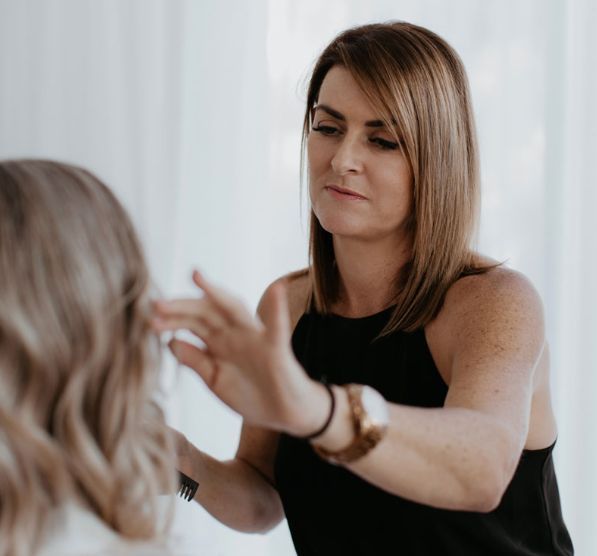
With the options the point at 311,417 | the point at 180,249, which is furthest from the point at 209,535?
the point at 311,417

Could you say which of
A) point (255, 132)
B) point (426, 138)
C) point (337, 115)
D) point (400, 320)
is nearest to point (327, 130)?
point (337, 115)

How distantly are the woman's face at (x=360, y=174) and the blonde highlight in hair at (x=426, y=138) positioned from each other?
2cm

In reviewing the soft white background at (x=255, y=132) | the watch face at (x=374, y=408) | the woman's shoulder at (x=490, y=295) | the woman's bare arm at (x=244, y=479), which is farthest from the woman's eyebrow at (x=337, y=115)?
the soft white background at (x=255, y=132)

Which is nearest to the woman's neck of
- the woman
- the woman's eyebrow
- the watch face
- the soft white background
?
the woman

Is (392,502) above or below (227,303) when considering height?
below

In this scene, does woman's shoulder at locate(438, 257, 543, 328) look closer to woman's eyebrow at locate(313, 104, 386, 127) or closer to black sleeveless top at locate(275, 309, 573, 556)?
black sleeveless top at locate(275, 309, 573, 556)

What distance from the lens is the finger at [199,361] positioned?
43.5 inches

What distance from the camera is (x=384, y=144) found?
1.61 metres

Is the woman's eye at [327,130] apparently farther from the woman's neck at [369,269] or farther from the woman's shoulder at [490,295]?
the woman's shoulder at [490,295]

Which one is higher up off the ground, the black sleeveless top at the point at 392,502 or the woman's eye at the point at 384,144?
the woman's eye at the point at 384,144

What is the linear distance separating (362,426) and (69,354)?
34 cm

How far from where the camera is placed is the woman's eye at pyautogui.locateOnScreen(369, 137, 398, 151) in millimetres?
1602

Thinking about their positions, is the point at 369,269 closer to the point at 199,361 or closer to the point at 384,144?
the point at 384,144

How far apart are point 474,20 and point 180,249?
1.04 m
